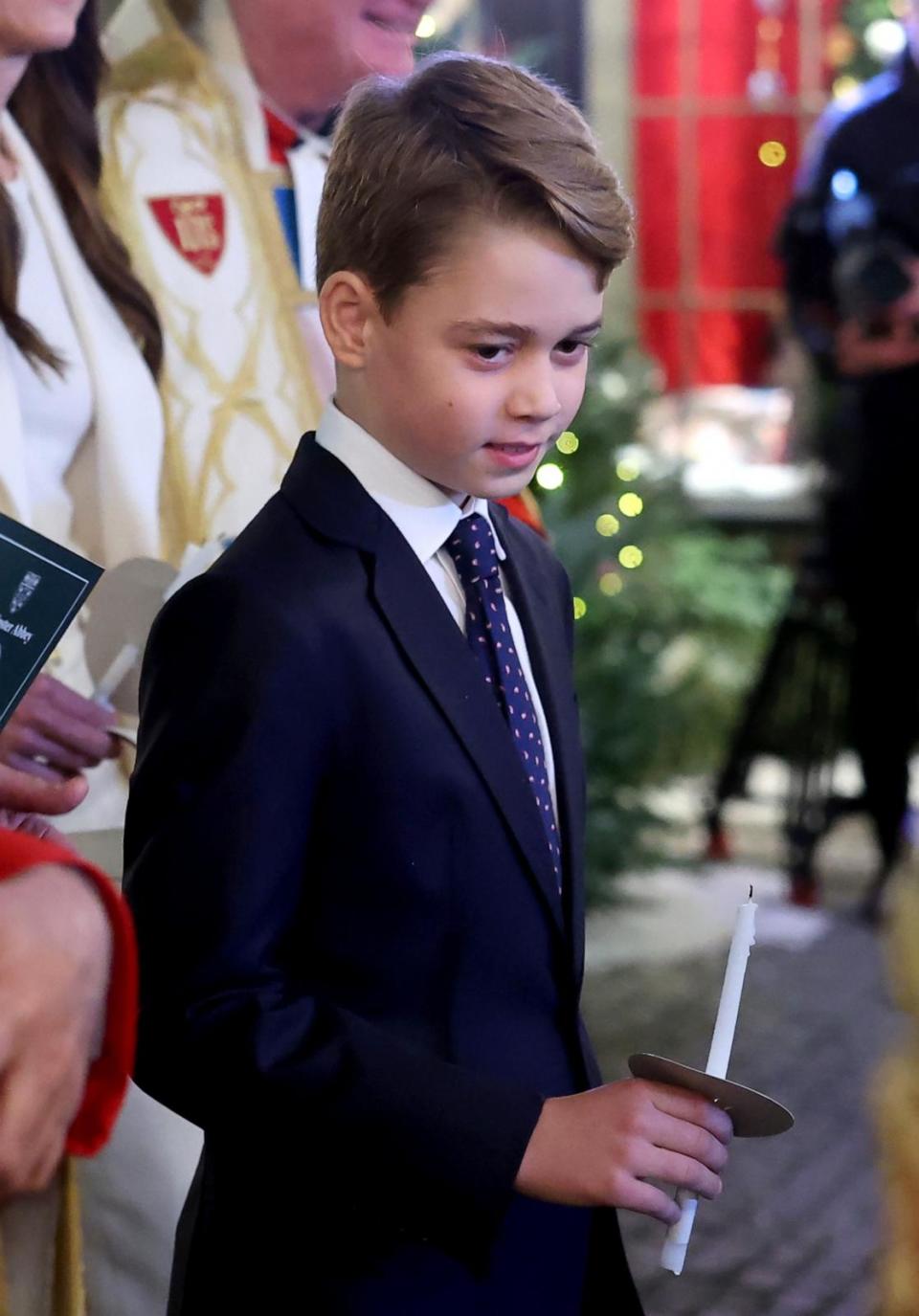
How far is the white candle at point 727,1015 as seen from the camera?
3.18 ft

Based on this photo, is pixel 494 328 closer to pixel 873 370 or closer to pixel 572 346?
pixel 572 346

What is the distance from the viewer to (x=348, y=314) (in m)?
1.07

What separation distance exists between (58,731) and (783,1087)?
2.36 metres

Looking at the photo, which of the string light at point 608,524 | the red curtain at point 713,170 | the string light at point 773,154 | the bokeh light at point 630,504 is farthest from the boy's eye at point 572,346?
the string light at point 773,154

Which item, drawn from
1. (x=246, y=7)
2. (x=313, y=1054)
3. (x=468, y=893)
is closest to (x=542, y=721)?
(x=468, y=893)

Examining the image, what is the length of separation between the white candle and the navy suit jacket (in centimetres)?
10

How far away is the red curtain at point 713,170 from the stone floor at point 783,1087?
2815mm

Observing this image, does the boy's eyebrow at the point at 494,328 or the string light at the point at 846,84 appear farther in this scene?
the string light at the point at 846,84

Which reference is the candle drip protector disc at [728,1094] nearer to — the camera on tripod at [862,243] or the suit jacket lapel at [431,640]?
the suit jacket lapel at [431,640]

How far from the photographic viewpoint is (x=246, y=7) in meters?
1.63

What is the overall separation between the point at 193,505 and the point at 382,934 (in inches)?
25.5

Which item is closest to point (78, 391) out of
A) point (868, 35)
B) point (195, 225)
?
point (195, 225)

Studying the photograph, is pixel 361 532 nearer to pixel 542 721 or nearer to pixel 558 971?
pixel 542 721

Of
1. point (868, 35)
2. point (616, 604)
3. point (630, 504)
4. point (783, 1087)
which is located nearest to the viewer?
point (783, 1087)
